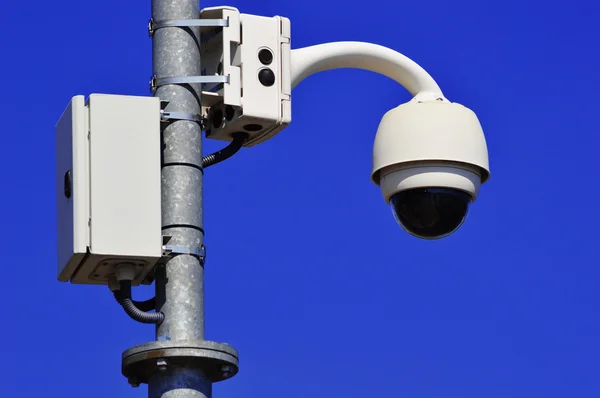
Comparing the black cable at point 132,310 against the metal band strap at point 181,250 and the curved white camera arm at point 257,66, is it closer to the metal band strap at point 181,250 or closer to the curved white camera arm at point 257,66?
the metal band strap at point 181,250

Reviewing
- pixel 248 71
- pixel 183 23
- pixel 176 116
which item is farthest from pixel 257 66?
pixel 176 116

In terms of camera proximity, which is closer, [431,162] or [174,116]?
[174,116]

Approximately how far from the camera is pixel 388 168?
679 cm

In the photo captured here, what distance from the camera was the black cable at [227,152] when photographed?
6.46 meters

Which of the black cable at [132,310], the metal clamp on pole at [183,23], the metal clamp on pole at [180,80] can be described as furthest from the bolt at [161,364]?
the metal clamp on pole at [183,23]

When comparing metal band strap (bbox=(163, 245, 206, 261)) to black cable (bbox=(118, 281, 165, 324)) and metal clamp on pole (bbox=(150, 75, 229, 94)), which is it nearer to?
black cable (bbox=(118, 281, 165, 324))

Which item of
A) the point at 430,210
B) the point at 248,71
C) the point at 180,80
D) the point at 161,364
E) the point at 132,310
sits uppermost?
the point at 248,71

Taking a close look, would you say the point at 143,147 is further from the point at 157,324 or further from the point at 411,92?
the point at 411,92

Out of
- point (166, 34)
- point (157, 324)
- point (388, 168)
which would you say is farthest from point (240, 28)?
point (157, 324)

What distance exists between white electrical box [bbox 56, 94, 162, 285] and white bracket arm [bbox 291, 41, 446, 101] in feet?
2.82

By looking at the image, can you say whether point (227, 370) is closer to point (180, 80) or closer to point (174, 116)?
point (174, 116)

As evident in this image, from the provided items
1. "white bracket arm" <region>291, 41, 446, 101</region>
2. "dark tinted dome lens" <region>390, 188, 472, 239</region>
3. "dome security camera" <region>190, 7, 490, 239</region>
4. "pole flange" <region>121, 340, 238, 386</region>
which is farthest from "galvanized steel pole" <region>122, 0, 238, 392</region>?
"dark tinted dome lens" <region>390, 188, 472, 239</region>

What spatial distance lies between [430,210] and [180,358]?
4.94 feet

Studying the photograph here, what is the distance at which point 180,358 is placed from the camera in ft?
18.9
